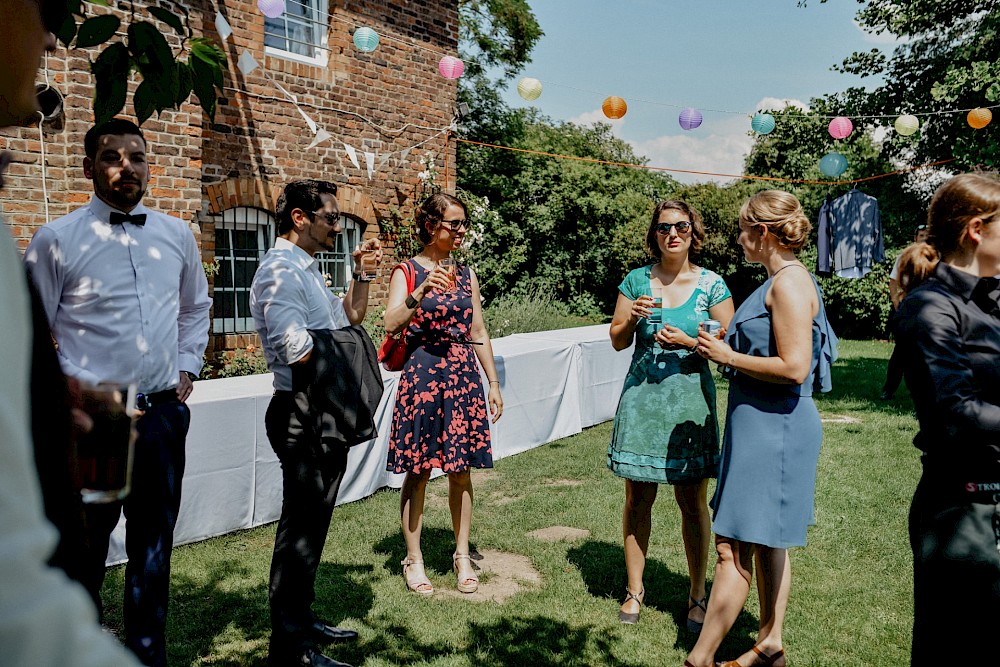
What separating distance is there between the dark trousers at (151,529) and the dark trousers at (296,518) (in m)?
0.43

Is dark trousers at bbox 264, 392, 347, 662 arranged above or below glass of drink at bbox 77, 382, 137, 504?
below

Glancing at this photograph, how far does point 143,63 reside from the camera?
230 centimetres

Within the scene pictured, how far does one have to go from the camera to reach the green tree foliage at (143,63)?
2.20 m

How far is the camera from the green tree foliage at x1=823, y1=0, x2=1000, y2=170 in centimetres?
1333

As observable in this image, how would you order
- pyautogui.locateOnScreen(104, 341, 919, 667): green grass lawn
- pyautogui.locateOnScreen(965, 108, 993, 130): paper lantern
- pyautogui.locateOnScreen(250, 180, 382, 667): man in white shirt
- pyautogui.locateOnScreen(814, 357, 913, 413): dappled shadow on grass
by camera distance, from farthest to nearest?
pyautogui.locateOnScreen(965, 108, 993, 130): paper lantern < pyautogui.locateOnScreen(814, 357, 913, 413): dappled shadow on grass < pyautogui.locateOnScreen(104, 341, 919, 667): green grass lawn < pyautogui.locateOnScreen(250, 180, 382, 667): man in white shirt

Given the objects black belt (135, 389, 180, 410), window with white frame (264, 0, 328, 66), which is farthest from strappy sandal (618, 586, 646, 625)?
window with white frame (264, 0, 328, 66)

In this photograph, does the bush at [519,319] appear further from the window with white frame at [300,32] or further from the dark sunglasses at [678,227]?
the dark sunglasses at [678,227]

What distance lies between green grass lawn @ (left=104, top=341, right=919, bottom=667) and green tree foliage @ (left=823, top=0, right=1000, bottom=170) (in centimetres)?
984

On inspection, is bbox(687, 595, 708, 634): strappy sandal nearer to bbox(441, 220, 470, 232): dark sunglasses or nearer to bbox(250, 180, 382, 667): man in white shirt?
bbox(250, 180, 382, 667): man in white shirt

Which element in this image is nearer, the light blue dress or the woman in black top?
the woman in black top

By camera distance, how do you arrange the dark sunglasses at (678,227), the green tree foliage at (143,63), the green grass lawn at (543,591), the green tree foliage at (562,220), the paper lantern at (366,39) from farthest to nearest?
the green tree foliage at (562,220) < the paper lantern at (366,39) < the dark sunglasses at (678,227) < the green grass lawn at (543,591) < the green tree foliage at (143,63)

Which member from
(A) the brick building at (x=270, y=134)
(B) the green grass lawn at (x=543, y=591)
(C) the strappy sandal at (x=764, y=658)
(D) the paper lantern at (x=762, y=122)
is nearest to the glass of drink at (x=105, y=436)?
(B) the green grass lawn at (x=543, y=591)

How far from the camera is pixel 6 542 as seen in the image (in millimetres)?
580

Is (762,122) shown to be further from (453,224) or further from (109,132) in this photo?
(109,132)
